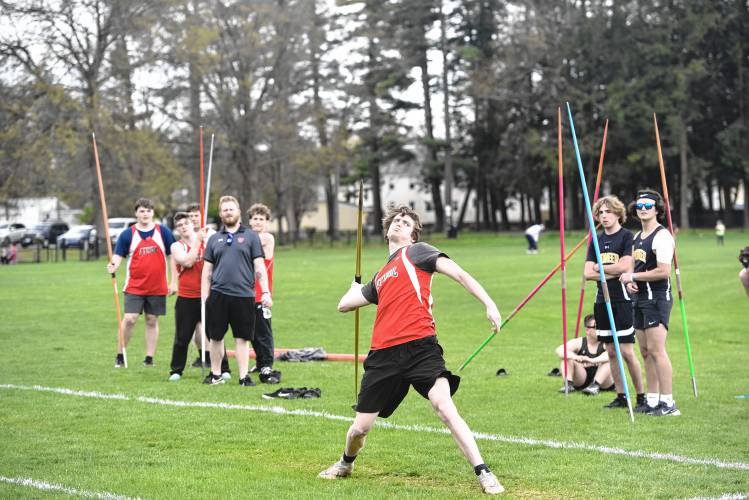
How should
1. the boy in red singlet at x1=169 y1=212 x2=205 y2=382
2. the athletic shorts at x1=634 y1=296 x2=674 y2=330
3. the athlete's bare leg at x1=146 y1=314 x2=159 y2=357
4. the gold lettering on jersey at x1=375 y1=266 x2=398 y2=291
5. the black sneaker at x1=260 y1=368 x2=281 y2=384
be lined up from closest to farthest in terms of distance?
1. the gold lettering on jersey at x1=375 y1=266 x2=398 y2=291
2. the athletic shorts at x1=634 y1=296 x2=674 y2=330
3. the black sneaker at x1=260 y1=368 x2=281 y2=384
4. the boy in red singlet at x1=169 y1=212 x2=205 y2=382
5. the athlete's bare leg at x1=146 y1=314 x2=159 y2=357

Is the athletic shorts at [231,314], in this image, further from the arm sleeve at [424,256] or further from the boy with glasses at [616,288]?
the arm sleeve at [424,256]

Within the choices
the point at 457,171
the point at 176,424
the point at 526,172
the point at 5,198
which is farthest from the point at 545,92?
the point at 176,424

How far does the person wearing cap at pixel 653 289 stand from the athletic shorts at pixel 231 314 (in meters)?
4.05

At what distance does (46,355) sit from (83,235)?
44.0 metres

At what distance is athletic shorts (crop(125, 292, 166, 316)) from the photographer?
12.9 m

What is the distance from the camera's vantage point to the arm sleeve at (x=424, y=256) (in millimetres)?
6645

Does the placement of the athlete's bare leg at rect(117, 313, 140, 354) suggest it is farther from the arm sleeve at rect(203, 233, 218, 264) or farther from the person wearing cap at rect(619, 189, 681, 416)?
the person wearing cap at rect(619, 189, 681, 416)

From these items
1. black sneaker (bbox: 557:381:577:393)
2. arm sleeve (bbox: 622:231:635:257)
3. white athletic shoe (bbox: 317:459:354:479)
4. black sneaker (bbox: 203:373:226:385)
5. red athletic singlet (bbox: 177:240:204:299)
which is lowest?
black sneaker (bbox: 557:381:577:393)

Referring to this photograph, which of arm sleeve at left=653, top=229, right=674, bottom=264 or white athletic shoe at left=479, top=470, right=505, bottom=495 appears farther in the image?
arm sleeve at left=653, top=229, right=674, bottom=264

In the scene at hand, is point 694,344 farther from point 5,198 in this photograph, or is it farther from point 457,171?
point 457,171

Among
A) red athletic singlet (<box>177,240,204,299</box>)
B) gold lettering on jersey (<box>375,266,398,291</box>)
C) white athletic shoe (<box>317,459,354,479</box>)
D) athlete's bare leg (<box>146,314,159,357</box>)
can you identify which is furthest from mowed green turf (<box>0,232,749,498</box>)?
gold lettering on jersey (<box>375,266,398,291</box>)

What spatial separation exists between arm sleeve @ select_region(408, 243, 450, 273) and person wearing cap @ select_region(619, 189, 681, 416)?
3.33m

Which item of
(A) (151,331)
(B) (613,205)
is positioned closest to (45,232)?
(A) (151,331)

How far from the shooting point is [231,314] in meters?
11.2
